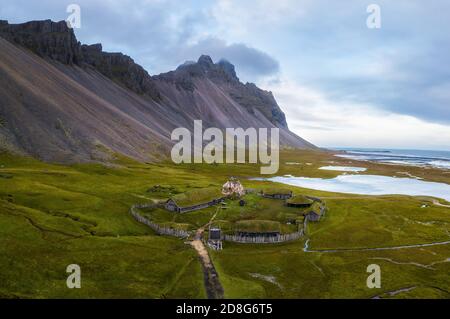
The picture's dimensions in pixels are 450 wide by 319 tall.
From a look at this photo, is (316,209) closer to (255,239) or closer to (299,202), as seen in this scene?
(299,202)

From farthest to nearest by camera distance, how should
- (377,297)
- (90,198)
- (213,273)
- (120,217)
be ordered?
(90,198) → (120,217) → (213,273) → (377,297)

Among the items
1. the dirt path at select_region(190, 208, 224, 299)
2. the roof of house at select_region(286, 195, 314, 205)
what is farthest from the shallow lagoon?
the dirt path at select_region(190, 208, 224, 299)

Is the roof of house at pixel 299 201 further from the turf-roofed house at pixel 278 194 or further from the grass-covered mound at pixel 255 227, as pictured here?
the grass-covered mound at pixel 255 227

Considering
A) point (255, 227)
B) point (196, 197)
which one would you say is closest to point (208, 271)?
point (255, 227)

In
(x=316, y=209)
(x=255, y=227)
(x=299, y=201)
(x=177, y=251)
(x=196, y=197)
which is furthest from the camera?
(x=299, y=201)

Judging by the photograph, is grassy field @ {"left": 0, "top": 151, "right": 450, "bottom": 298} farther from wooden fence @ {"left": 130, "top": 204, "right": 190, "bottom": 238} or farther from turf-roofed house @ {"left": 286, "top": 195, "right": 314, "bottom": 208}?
turf-roofed house @ {"left": 286, "top": 195, "right": 314, "bottom": 208}

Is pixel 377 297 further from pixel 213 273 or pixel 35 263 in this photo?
pixel 35 263

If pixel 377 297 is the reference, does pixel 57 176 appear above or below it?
above
